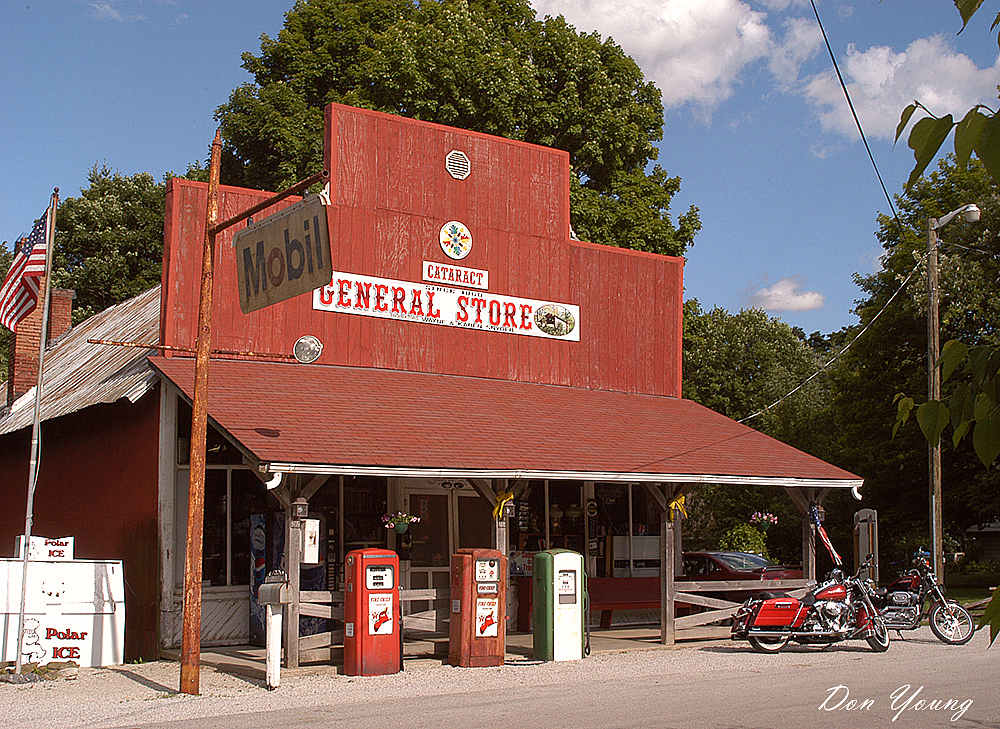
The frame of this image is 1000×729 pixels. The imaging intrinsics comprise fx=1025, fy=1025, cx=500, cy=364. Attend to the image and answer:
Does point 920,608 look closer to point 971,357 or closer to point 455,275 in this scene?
point 455,275

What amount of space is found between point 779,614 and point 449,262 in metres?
7.67

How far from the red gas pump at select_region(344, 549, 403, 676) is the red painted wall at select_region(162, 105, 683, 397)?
459 centimetres

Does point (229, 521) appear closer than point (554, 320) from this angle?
Yes

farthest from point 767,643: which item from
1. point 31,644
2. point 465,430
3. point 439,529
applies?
point 31,644

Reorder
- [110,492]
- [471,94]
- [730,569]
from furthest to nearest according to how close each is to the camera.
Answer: [471,94] → [730,569] → [110,492]

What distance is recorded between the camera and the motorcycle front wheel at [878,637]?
47.4 ft

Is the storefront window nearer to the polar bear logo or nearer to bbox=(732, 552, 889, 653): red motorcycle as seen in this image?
the polar bear logo

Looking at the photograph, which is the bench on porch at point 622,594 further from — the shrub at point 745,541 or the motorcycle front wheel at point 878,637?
the shrub at point 745,541

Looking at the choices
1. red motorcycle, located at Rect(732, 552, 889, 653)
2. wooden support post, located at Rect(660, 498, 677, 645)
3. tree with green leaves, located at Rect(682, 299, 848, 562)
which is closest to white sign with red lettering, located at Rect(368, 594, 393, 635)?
wooden support post, located at Rect(660, 498, 677, 645)

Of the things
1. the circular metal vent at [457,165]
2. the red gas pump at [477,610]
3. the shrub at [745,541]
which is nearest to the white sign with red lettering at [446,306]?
the circular metal vent at [457,165]

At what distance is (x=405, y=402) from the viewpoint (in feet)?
50.4

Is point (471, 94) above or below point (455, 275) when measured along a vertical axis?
above

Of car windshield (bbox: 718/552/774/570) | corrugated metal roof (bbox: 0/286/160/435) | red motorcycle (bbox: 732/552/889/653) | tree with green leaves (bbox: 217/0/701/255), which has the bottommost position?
red motorcycle (bbox: 732/552/889/653)

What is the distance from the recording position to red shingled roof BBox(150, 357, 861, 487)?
1266 centimetres
